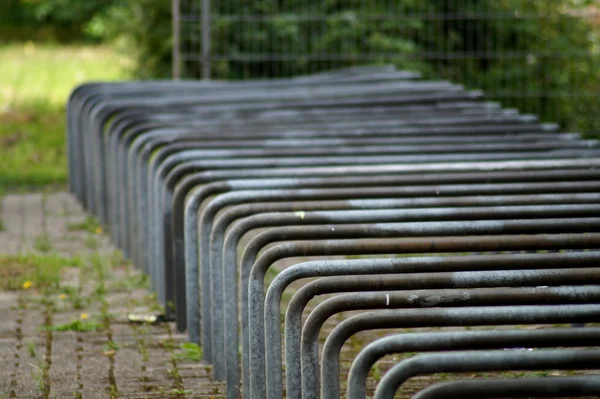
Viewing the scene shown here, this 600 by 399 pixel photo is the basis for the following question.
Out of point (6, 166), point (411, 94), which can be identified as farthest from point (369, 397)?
point (6, 166)

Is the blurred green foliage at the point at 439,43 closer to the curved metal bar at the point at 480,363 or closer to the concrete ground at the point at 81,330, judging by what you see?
the concrete ground at the point at 81,330

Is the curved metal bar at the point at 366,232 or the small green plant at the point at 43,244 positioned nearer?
the curved metal bar at the point at 366,232

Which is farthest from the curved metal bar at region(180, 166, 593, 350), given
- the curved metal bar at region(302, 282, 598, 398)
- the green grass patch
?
the green grass patch

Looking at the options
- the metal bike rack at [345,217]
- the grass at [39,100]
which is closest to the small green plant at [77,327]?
the metal bike rack at [345,217]

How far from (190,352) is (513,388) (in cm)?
241

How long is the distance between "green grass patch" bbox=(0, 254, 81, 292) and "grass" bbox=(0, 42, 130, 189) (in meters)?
2.40

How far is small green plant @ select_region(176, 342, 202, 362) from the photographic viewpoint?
4398 mm

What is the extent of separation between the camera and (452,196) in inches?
162

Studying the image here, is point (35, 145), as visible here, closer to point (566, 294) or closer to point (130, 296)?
point (130, 296)

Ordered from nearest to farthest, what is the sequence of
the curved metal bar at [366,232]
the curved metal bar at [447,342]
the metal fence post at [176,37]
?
the curved metal bar at [447,342]
the curved metal bar at [366,232]
the metal fence post at [176,37]

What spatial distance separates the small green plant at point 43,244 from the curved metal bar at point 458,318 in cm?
404

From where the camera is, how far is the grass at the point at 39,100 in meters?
8.89

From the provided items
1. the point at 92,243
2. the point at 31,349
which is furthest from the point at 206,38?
the point at 31,349

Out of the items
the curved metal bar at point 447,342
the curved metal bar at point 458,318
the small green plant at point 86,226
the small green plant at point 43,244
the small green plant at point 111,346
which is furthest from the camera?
the small green plant at point 86,226
